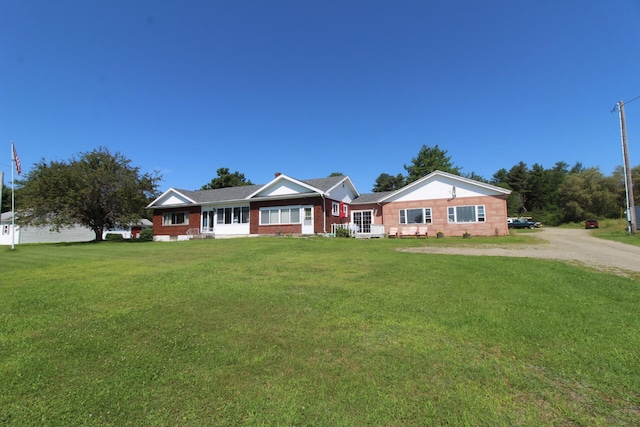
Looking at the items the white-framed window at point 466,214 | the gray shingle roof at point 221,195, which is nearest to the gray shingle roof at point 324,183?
the gray shingle roof at point 221,195

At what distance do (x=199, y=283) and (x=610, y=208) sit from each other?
228ft

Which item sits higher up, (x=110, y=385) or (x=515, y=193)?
(x=515, y=193)

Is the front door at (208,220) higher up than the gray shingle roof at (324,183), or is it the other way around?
the gray shingle roof at (324,183)

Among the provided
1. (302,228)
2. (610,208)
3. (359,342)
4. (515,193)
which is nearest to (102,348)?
(359,342)

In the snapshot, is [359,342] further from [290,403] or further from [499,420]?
[499,420]

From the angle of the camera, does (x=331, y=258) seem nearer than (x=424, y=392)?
No

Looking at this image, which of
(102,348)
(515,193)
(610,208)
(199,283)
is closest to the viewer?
(102,348)

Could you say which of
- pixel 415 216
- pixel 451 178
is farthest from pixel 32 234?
pixel 451 178

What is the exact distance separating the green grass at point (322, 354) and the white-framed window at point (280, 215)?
17543 mm

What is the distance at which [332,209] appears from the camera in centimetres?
2573

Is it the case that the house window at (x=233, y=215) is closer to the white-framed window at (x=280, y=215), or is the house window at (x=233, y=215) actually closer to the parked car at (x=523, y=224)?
the white-framed window at (x=280, y=215)

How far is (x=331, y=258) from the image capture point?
37.3ft

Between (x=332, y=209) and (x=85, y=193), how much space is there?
856 inches

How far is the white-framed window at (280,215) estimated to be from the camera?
2462cm
